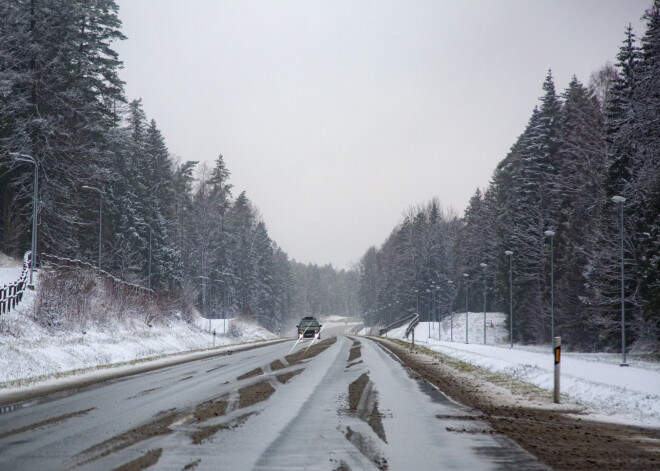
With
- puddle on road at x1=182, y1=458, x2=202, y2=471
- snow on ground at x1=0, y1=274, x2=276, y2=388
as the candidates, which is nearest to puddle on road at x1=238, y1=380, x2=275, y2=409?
puddle on road at x1=182, y1=458, x2=202, y2=471

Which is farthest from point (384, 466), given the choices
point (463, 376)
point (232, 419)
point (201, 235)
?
point (201, 235)

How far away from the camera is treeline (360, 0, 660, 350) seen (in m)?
25.5

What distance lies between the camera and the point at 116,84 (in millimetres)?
47750

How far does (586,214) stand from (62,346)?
130ft

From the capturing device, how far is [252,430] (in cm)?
805

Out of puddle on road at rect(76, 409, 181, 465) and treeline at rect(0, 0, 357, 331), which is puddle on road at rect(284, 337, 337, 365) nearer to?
puddle on road at rect(76, 409, 181, 465)

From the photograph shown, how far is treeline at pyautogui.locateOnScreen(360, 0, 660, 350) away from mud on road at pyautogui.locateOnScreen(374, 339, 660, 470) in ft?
51.6

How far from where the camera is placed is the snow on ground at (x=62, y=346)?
1752cm

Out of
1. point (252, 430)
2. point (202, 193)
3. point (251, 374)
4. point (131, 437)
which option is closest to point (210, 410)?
point (252, 430)

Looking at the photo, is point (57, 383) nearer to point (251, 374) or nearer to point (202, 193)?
point (251, 374)

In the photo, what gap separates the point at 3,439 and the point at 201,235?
7331cm

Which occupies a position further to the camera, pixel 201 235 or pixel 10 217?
pixel 201 235

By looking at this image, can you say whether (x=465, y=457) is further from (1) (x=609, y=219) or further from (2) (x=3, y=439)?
(1) (x=609, y=219)

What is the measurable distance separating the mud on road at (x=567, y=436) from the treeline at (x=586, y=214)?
51.6ft
